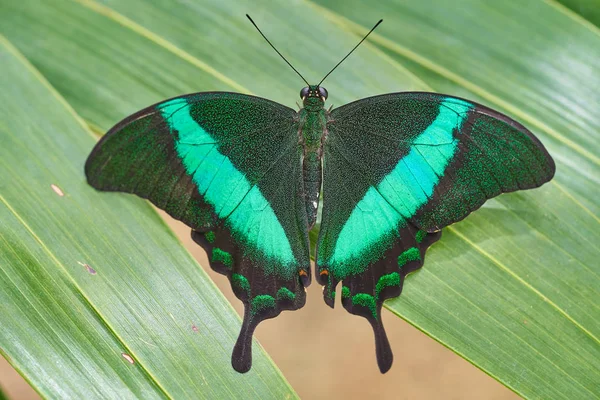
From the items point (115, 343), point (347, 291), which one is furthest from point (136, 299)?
point (347, 291)

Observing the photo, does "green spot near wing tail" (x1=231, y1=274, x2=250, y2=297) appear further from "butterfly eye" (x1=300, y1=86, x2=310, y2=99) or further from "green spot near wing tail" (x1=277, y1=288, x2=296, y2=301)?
"butterfly eye" (x1=300, y1=86, x2=310, y2=99)

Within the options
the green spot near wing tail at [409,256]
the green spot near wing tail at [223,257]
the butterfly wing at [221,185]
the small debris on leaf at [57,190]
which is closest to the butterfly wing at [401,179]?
the green spot near wing tail at [409,256]

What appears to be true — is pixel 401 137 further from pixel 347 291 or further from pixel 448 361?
pixel 448 361

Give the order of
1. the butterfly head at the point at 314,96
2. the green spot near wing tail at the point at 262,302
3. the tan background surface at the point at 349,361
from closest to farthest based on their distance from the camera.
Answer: the green spot near wing tail at the point at 262,302 → the butterfly head at the point at 314,96 → the tan background surface at the point at 349,361

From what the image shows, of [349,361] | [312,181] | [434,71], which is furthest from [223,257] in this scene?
[349,361]

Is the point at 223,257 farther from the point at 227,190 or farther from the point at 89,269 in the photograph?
the point at 89,269

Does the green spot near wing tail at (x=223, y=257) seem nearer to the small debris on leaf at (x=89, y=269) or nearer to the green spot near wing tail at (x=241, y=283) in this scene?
the green spot near wing tail at (x=241, y=283)
